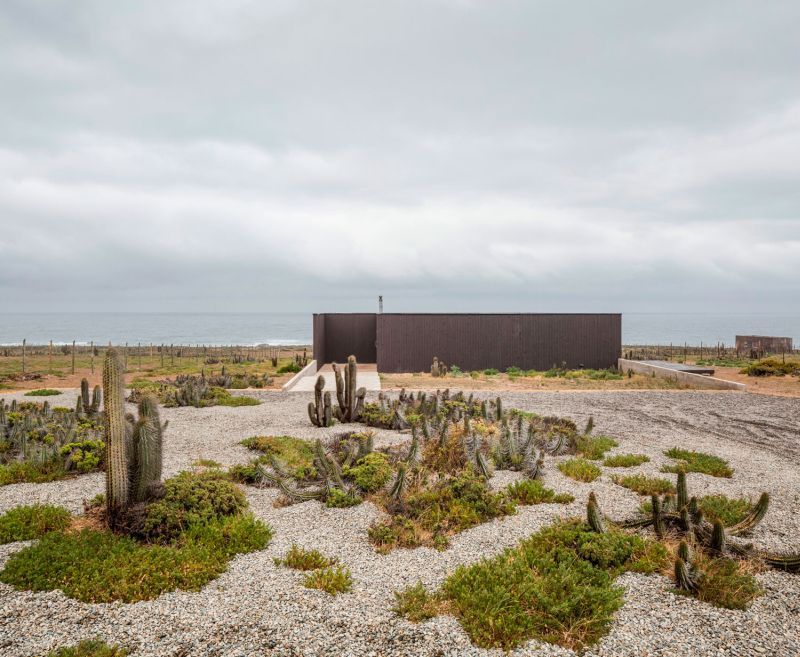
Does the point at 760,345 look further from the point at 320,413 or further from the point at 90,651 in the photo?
the point at 90,651

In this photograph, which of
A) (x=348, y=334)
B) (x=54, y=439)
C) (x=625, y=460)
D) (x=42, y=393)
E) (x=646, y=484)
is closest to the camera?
(x=646, y=484)

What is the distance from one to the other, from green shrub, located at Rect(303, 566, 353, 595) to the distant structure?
3481 cm

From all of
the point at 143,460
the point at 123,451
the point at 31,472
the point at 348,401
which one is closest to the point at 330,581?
the point at 143,460

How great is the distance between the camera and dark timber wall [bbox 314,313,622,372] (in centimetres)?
2462

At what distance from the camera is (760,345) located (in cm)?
3391

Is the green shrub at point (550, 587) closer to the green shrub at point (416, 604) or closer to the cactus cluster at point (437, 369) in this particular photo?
the green shrub at point (416, 604)

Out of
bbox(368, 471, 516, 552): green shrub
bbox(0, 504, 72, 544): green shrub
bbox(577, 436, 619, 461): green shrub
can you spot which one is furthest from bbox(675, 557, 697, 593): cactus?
bbox(0, 504, 72, 544): green shrub

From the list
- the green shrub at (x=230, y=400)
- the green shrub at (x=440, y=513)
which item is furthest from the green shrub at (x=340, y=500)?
the green shrub at (x=230, y=400)

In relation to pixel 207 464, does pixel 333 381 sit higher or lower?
higher

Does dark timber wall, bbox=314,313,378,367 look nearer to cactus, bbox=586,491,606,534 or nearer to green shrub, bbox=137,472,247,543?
green shrub, bbox=137,472,247,543

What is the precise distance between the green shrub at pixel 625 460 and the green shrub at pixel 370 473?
364 cm

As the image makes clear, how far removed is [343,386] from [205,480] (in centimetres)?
→ 599

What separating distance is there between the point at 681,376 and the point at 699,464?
539 inches

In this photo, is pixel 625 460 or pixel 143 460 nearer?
pixel 143 460
